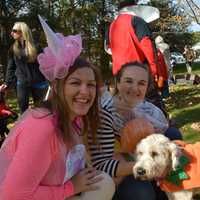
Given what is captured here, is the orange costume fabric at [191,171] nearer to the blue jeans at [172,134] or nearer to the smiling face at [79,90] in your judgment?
the blue jeans at [172,134]

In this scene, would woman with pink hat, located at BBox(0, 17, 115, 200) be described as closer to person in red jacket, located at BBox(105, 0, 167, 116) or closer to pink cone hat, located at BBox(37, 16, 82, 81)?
pink cone hat, located at BBox(37, 16, 82, 81)

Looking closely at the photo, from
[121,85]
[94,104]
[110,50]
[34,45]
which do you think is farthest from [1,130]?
[94,104]

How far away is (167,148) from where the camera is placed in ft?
11.1

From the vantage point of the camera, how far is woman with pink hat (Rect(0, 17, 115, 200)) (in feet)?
8.11

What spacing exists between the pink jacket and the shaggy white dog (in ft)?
2.76

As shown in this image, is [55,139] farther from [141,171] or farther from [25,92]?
[25,92]

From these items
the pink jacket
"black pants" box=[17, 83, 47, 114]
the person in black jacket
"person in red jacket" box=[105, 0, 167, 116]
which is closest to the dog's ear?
the pink jacket

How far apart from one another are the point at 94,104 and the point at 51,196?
606mm

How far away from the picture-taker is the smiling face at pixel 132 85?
351cm

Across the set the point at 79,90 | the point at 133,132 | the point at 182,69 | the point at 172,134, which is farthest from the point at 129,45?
the point at 182,69

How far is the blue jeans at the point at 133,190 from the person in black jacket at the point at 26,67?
11.1ft

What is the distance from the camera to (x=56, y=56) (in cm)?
262

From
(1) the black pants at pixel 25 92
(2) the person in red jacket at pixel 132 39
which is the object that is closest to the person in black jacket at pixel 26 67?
(1) the black pants at pixel 25 92

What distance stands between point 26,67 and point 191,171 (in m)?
3.81
